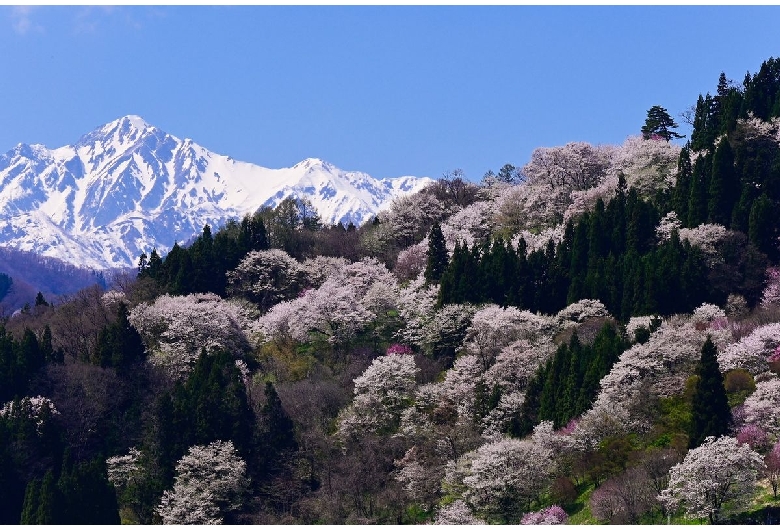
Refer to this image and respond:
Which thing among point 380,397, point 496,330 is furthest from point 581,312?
point 380,397

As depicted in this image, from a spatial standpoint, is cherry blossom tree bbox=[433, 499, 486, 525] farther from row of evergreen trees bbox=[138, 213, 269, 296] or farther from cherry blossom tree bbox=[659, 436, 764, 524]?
row of evergreen trees bbox=[138, 213, 269, 296]

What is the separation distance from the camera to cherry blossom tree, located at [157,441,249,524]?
242ft

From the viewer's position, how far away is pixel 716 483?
54.6 metres

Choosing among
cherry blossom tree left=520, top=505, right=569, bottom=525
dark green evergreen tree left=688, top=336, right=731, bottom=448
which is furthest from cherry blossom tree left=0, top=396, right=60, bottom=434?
dark green evergreen tree left=688, top=336, right=731, bottom=448

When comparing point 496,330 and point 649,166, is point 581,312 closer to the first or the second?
point 496,330

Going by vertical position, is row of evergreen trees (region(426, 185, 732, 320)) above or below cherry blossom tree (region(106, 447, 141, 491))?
A: above

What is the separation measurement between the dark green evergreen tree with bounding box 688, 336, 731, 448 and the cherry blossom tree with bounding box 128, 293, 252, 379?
39688mm

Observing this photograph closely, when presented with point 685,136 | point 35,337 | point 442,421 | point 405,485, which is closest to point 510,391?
point 442,421

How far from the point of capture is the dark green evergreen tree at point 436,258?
3920 inches

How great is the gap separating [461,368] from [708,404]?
23.4 metres

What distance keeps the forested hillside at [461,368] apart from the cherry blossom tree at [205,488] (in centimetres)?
14

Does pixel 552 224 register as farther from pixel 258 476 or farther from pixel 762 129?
pixel 258 476

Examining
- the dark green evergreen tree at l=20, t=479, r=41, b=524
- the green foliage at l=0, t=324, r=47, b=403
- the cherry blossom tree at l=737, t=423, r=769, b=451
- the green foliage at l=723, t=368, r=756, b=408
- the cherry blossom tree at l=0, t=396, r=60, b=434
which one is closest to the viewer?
the cherry blossom tree at l=737, t=423, r=769, b=451

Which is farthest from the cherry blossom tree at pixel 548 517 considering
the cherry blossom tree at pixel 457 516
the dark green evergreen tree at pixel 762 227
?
the dark green evergreen tree at pixel 762 227
